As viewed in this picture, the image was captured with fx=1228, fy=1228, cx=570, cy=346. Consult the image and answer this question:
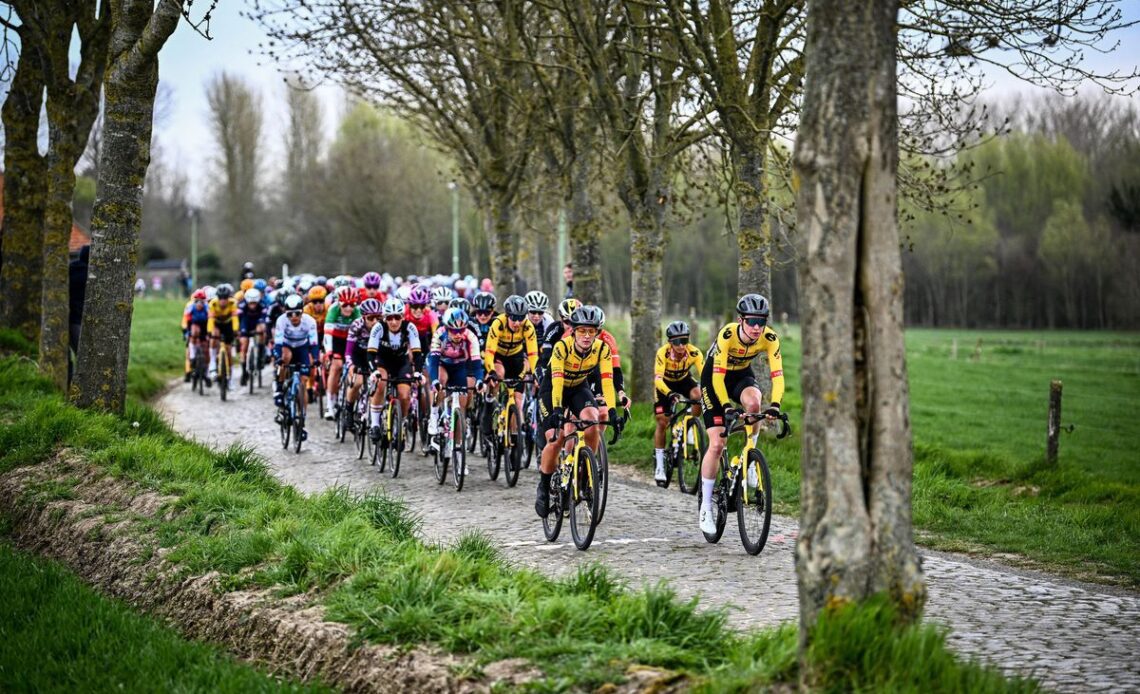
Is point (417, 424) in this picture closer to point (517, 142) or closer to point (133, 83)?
point (133, 83)

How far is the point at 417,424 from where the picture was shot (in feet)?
53.9

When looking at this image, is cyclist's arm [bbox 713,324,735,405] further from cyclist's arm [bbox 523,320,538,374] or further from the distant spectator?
the distant spectator

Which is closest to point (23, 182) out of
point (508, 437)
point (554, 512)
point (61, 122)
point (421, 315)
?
point (61, 122)

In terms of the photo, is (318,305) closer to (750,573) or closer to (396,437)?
(396,437)

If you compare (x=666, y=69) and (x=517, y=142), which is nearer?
(x=666, y=69)

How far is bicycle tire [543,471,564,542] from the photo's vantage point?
1075 cm

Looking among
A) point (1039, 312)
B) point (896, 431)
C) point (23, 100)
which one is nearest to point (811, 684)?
point (896, 431)

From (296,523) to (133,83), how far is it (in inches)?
255

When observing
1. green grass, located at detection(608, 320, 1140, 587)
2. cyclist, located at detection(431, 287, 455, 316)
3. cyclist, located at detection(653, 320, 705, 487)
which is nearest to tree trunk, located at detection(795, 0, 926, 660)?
green grass, located at detection(608, 320, 1140, 587)

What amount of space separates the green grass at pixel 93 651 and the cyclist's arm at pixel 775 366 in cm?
557

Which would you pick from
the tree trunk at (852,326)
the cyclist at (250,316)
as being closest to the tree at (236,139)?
the cyclist at (250,316)

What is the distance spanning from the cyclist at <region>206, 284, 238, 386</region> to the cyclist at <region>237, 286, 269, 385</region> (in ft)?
Answer: 1.30

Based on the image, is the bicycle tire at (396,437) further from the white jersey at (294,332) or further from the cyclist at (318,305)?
the cyclist at (318,305)

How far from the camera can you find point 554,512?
10930 millimetres
